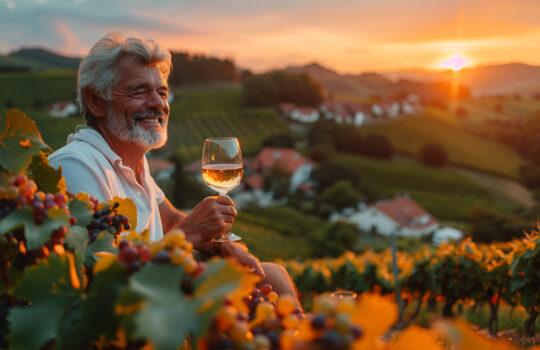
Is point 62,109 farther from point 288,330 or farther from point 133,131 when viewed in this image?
point 288,330

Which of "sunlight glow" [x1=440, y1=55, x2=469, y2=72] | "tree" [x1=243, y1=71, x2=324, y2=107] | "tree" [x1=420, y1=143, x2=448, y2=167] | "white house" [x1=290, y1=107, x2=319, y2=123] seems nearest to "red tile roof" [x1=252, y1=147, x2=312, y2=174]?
"white house" [x1=290, y1=107, x2=319, y2=123]

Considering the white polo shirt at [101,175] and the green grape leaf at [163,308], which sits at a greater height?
the green grape leaf at [163,308]

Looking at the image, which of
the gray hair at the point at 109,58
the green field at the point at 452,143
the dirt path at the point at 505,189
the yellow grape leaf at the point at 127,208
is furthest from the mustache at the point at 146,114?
the green field at the point at 452,143

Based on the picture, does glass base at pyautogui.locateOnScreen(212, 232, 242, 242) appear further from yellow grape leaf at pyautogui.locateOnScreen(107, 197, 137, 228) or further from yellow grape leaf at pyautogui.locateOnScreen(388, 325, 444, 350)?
yellow grape leaf at pyautogui.locateOnScreen(388, 325, 444, 350)

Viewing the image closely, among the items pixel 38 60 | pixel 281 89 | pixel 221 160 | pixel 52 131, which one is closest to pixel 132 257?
pixel 221 160

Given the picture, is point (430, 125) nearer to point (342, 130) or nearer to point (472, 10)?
point (342, 130)

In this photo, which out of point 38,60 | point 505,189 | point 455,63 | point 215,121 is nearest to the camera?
point 505,189

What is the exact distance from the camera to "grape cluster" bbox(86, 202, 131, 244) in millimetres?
1027

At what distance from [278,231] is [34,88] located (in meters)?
43.5

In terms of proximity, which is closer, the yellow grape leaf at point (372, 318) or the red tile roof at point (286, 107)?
the yellow grape leaf at point (372, 318)

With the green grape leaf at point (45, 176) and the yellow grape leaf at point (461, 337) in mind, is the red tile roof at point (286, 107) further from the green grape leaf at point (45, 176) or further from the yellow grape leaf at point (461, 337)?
the yellow grape leaf at point (461, 337)

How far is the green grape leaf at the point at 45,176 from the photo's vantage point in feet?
3.53

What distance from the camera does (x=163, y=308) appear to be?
645 millimetres

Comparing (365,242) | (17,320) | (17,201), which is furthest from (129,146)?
(365,242)
